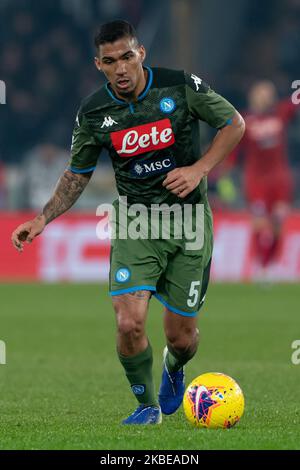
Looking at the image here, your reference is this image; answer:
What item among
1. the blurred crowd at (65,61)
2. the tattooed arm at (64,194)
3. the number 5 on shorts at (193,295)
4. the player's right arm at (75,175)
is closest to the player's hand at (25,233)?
the player's right arm at (75,175)

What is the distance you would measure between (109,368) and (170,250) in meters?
3.11

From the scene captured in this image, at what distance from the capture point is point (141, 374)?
261 inches

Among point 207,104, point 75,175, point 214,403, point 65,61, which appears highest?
point 65,61

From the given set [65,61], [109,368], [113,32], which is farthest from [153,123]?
[65,61]

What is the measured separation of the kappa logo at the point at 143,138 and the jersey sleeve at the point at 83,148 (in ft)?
0.53

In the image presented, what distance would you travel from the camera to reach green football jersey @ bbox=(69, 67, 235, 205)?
666 cm

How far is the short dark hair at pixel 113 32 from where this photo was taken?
21.0ft

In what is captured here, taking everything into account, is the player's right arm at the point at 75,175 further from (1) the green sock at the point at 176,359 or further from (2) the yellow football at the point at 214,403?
(2) the yellow football at the point at 214,403

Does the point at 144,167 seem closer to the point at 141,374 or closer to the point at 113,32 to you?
the point at 113,32

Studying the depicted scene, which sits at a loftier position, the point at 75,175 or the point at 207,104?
the point at 207,104

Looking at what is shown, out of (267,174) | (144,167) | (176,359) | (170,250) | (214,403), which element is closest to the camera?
(214,403)

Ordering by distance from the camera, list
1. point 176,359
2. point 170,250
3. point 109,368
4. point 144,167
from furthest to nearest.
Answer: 1. point 109,368
2. point 176,359
3. point 170,250
4. point 144,167

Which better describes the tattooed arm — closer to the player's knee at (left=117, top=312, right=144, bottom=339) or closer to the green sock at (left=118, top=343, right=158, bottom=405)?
the player's knee at (left=117, top=312, right=144, bottom=339)
